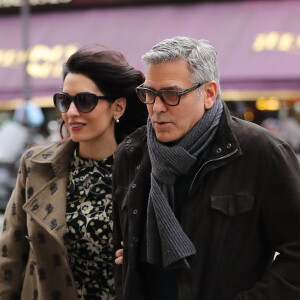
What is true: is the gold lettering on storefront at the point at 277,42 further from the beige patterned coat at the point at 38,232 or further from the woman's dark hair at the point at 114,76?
the beige patterned coat at the point at 38,232

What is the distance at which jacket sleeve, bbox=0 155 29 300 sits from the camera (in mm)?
3218

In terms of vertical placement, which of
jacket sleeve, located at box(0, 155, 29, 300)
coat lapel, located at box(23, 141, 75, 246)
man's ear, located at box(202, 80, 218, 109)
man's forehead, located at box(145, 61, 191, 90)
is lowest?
jacket sleeve, located at box(0, 155, 29, 300)

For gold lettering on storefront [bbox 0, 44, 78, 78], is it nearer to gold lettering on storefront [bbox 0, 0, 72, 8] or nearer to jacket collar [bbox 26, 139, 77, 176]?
gold lettering on storefront [bbox 0, 0, 72, 8]

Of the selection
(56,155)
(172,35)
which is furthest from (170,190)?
(172,35)

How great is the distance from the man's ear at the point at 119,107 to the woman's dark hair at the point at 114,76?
0.08ft

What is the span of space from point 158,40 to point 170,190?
1331 centimetres

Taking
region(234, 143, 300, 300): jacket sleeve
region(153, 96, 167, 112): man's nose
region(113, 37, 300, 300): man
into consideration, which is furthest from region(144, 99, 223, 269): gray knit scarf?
region(234, 143, 300, 300): jacket sleeve

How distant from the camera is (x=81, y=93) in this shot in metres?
3.08

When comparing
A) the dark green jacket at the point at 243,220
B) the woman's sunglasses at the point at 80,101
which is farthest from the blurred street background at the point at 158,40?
the dark green jacket at the point at 243,220

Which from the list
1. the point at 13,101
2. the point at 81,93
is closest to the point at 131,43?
the point at 13,101

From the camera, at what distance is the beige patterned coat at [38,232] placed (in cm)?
305

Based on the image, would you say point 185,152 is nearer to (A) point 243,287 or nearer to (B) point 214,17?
(A) point 243,287

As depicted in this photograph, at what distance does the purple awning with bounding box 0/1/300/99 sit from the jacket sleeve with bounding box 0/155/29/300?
1140cm

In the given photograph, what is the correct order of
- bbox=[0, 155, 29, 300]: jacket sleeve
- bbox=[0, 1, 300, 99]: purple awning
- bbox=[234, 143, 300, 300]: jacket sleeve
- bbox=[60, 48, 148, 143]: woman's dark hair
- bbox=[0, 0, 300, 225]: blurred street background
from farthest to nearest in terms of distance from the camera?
bbox=[0, 1, 300, 99]: purple awning, bbox=[0, 0, 300, 225]: blurred street background, bbox=[0, 155, 29, 300]: jacket sleeve, bbox=[60, 48, 148, 143]: woman's dark hair, bbox=[234, 143, 300, 300]: jacket sleeve
